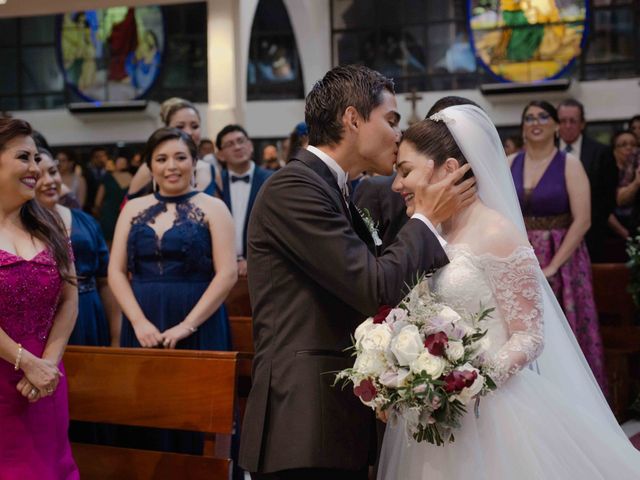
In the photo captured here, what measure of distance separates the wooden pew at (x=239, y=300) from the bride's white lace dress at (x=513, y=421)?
311 centimetres

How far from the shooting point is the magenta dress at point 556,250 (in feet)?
18.8

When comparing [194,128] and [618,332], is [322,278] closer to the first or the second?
[194,128]

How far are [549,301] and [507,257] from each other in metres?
0.42

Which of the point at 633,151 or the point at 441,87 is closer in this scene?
the point at 633,151

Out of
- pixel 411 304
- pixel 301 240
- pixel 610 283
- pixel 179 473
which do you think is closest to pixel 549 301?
pixel 411 304

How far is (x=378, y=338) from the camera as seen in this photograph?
2.63 meters

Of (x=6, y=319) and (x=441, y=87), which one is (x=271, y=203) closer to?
(x=6, y=319)

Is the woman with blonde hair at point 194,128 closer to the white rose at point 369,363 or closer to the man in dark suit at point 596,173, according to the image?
the man in dark suit at point 596,173

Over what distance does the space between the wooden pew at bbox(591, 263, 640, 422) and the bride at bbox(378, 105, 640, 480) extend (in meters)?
3.15

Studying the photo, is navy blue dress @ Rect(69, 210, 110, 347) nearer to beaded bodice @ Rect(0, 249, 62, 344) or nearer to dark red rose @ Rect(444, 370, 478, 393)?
beaded bodice @ Rect(0, 249, 62, 344)

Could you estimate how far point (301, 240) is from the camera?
2650 mm

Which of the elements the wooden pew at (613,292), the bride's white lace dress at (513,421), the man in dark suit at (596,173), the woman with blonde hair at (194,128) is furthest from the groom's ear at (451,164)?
the man in dark suit at (596,173)

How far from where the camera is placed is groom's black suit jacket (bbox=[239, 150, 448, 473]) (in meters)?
2.62

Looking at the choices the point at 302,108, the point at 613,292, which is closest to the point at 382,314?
the point at 613,292
